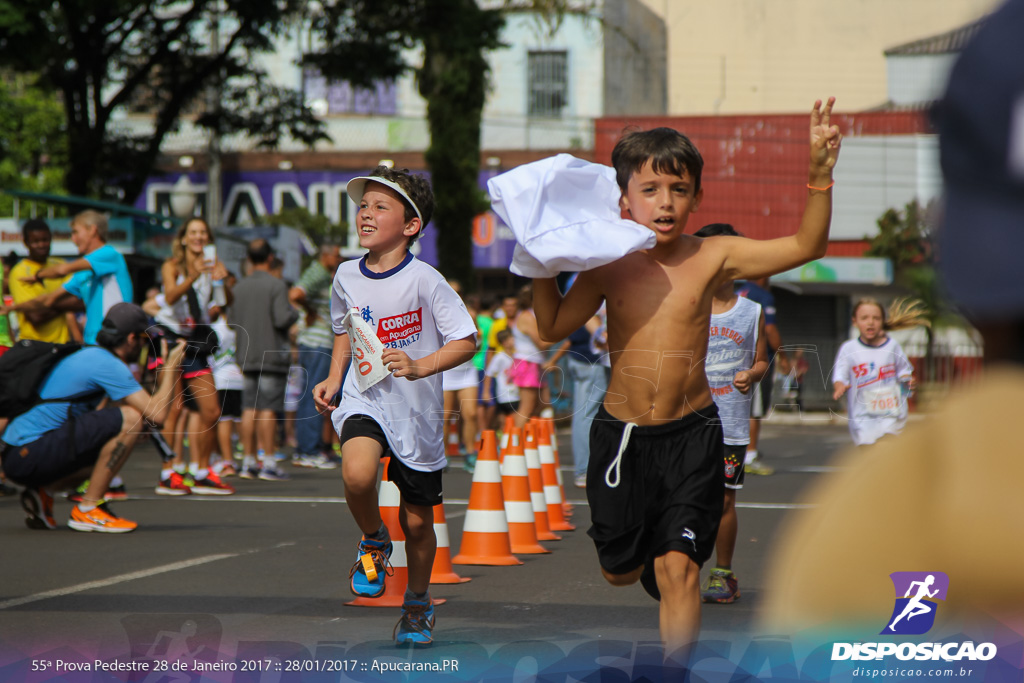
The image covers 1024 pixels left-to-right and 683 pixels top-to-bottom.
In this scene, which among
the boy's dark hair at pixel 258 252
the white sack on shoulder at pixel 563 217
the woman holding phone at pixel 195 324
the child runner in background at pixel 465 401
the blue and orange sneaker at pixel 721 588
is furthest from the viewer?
the child runner in background at pixel 465 401

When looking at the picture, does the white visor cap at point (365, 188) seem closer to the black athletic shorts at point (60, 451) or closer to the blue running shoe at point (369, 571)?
the blue running shoe at point (369, 571)

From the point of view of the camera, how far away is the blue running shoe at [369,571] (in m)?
4.89

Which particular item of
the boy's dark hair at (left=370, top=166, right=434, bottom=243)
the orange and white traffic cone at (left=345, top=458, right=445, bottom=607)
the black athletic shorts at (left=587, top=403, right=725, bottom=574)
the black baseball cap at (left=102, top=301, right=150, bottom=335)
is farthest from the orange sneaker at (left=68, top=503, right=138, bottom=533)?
the black athletic shorts at (left=587, top=403, right=725, bottom=574)

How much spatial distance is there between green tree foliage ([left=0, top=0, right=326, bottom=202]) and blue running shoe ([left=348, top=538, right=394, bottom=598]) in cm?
1433

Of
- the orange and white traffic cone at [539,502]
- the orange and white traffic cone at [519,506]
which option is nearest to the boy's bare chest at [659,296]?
the orange and white traffic cone at [519,506]

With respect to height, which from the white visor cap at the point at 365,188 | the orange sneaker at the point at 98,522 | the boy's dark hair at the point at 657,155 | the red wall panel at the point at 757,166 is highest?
the red wall panel at the point at 757,166

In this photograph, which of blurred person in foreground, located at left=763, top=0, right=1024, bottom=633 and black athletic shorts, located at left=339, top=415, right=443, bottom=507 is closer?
blurred person in foreground, located at left=763, top=0, right=1024, bottom=633

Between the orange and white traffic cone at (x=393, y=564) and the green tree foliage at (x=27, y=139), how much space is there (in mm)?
28220

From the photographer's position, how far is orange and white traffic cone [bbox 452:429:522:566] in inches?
289

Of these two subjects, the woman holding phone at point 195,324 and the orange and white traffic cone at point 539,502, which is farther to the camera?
the woman holding phone at point 195,324

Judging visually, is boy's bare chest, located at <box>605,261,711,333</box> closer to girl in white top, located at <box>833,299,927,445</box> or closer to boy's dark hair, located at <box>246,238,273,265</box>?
girl in white top, located at <box>833,299,927,445</box>

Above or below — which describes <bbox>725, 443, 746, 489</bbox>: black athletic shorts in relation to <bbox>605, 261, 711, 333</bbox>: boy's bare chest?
below

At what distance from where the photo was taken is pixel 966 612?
93 centimetres

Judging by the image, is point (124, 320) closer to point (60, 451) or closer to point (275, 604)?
point (60, 451)
